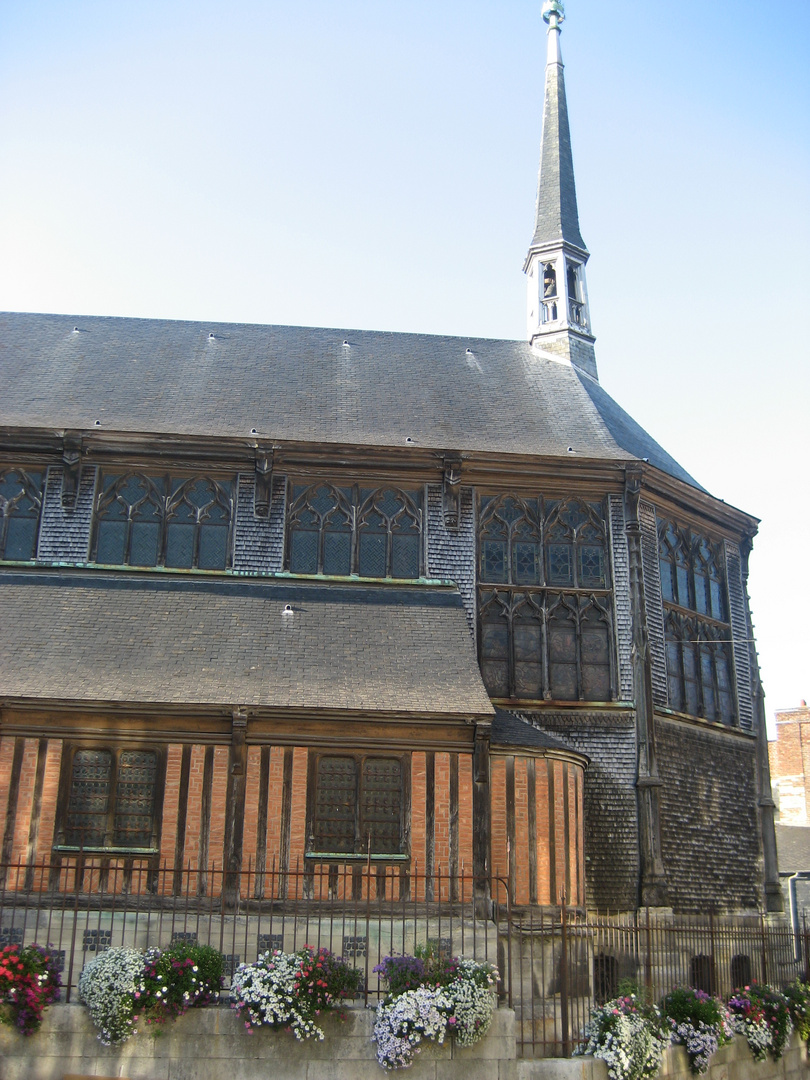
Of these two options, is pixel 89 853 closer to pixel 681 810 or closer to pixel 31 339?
pixel 681 810

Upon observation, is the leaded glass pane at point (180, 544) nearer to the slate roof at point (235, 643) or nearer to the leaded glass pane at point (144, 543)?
the leaded glass pane at point (144, 543)

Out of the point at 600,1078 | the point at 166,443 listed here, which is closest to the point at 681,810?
the point at 600,1078

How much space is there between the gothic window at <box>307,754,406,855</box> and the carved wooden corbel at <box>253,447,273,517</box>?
6.39m

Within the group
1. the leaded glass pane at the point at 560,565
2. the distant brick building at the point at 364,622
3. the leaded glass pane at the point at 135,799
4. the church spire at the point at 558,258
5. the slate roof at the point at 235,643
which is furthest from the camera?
the church spire at the point at 558,258

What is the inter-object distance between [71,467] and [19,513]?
141cm

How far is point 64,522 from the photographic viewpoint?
71.9 ft

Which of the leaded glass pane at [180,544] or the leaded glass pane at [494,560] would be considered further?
the leaded glass pane at [494,560]

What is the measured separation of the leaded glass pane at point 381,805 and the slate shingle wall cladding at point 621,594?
617 centimetres

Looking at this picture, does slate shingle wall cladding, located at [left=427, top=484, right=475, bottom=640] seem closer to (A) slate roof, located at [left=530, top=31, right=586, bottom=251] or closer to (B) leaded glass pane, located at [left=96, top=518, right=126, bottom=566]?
(B) leaded glass pane, located at [left=96, top=518, right=126, bottom=566]

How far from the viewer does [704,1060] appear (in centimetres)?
1552

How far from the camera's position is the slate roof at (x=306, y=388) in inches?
931

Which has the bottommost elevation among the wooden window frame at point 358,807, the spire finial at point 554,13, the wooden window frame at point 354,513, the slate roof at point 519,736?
the wooden window frame at point 358,807

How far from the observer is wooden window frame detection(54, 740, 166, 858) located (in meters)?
17.0

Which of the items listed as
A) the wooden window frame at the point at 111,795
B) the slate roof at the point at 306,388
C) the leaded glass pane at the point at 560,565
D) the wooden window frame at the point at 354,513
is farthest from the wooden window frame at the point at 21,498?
the leaded glass pane at the point at 560,565
